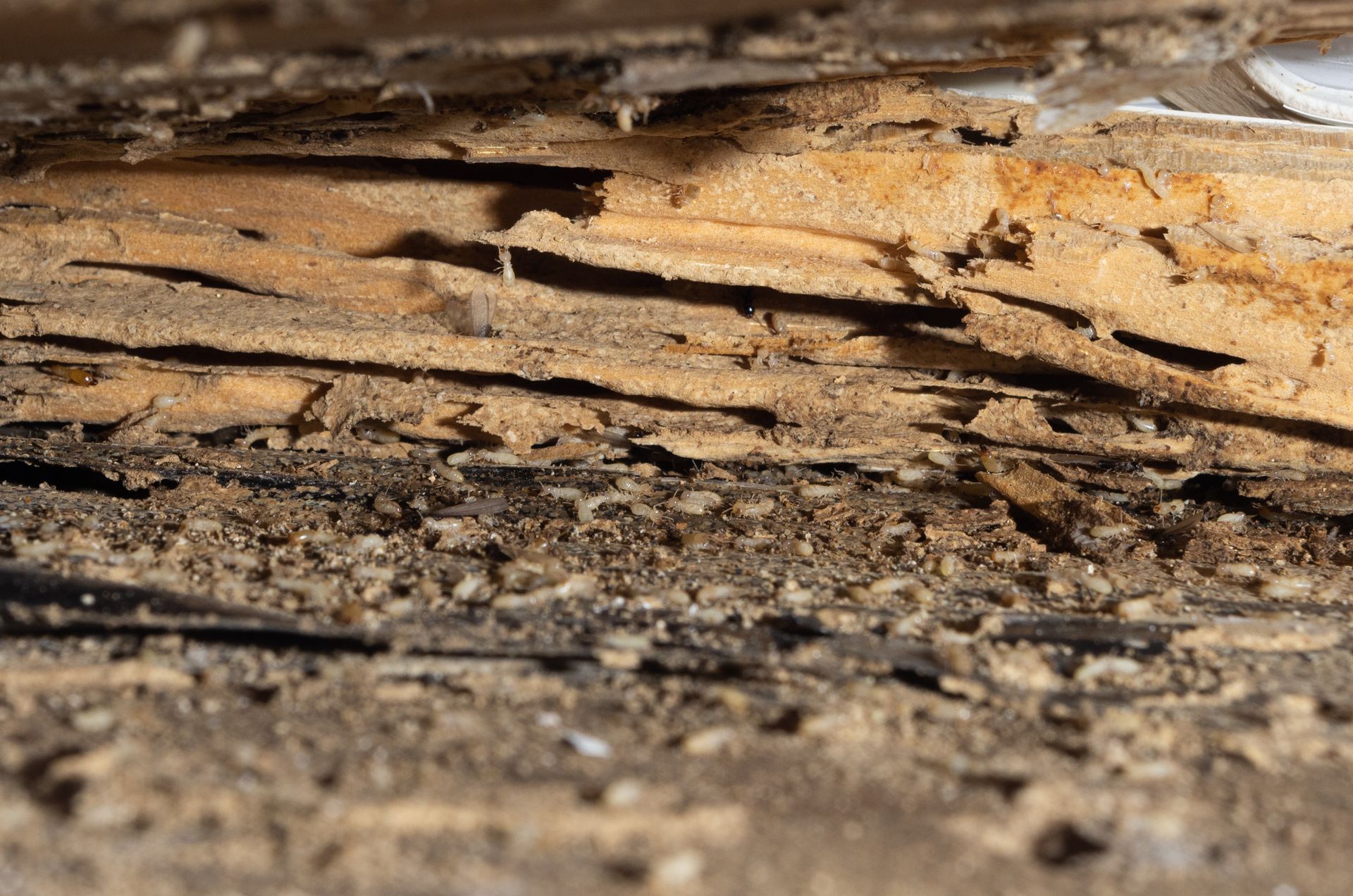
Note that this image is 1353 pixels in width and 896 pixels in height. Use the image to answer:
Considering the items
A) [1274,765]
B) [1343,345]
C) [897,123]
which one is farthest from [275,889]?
[1343,345]

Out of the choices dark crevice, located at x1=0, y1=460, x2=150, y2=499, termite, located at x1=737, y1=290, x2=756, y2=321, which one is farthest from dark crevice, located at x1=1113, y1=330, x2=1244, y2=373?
dark crevice, located at x1=0, y1=460, x2=150, y2=499

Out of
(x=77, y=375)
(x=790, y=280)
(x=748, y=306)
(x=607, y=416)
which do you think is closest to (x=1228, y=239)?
(x=790, y=280)

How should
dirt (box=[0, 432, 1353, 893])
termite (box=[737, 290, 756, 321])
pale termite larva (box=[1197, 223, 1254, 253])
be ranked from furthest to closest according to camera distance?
termite (box=[737, 290, 756, 321]) < pale termite larva (box=[1197, 223, 1254, 253]) < dirt (box=[0, 432, 1353, 893])

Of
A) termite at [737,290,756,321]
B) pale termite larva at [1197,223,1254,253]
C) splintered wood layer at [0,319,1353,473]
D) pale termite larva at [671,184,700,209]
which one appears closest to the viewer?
pale termite larva at [1197,223,1254,253]

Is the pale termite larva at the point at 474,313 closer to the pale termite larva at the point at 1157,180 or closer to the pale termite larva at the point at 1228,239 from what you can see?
the pale termite larva at the point at 1157,180

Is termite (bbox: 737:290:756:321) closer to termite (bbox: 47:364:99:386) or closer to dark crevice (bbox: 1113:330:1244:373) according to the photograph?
dark crevice (bbox: 1113:330:1244:373)

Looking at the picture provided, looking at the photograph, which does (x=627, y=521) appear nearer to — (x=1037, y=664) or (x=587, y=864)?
(x=1037, y=664)

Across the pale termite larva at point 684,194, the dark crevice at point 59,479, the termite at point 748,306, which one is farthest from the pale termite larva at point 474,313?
the dark crevice at point 59,479
